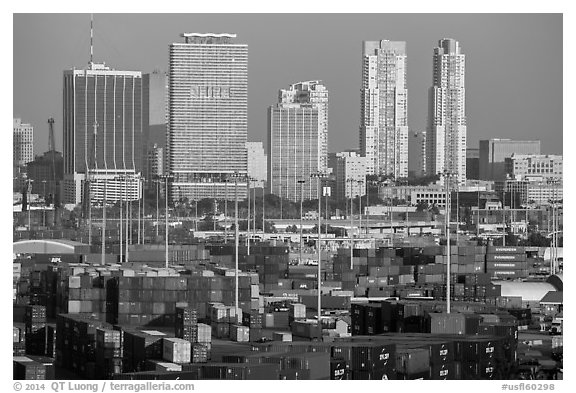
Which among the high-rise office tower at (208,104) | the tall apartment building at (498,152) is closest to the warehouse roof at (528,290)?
the tall apartment building at (498,152)

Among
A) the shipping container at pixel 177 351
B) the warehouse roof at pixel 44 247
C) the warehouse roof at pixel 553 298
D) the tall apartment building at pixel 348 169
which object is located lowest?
the warehouse roof at pixel 553 298

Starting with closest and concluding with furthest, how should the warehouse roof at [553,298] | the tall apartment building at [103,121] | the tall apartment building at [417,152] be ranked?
the warehouse roof at [553,298] → the tall apartment building at [103,121] → the tall apartment building at [417,152]

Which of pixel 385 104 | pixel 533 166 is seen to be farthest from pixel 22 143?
pixel 385 104

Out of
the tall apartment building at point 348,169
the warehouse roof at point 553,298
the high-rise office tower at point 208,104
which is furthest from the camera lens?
the high-rise office tower at point 208,104

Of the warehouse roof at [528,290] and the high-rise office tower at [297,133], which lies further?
the high-rise office tower at [297,133]

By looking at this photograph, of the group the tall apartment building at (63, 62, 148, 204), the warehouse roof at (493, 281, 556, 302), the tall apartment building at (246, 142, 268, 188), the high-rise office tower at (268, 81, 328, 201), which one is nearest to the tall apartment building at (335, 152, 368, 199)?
the high-rise office tower at (268, 81, 328, 201)

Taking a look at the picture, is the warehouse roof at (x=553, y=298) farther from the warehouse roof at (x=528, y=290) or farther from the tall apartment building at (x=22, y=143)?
the tall apartment building at (x=22, y=143)
